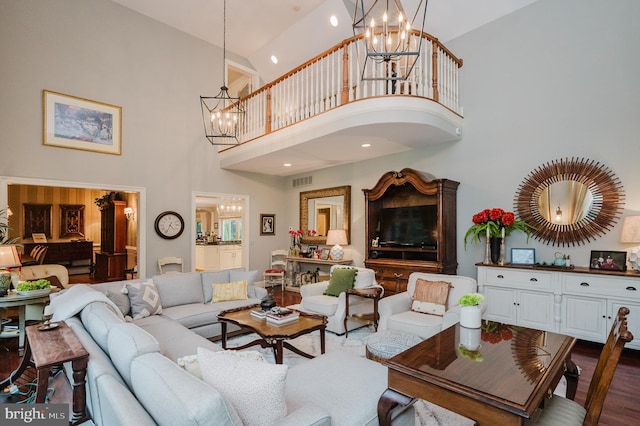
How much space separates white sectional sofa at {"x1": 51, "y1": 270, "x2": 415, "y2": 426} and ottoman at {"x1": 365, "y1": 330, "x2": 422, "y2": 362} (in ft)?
1.47

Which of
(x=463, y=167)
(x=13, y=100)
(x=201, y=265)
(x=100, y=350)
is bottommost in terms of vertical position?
(x=201, y=265)

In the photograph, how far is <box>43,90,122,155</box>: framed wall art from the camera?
17.0 feet

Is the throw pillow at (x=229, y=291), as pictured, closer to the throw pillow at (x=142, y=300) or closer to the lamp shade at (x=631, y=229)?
the throw pillow at (x=142, y=300)

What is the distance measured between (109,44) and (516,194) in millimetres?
7177

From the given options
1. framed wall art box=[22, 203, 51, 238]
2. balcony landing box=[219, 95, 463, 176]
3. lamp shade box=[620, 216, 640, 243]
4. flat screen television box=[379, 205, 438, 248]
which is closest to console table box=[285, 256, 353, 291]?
flat screen television box=[379, 205, 438, 248]

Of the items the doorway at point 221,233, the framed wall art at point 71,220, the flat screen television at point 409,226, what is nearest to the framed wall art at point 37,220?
the framed wall art at point 71,220

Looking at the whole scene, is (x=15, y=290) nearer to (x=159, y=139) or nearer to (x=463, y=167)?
(x=159, y=139)

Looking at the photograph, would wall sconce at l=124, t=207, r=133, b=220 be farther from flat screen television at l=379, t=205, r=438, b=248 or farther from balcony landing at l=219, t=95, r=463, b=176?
flat screen television at l=379, t=205, r=438, b=248

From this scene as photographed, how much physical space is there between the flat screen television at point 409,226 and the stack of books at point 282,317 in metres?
2.80

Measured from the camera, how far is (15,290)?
380 cm

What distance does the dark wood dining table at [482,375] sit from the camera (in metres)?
1.48

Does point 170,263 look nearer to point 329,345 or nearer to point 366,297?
point 329,345

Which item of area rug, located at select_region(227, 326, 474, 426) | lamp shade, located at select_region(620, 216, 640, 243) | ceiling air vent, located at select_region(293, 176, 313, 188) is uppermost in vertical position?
ceiling air vent, located at select_region(293, 176, 313, 188)

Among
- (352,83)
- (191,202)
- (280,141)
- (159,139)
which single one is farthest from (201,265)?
(352,83)
